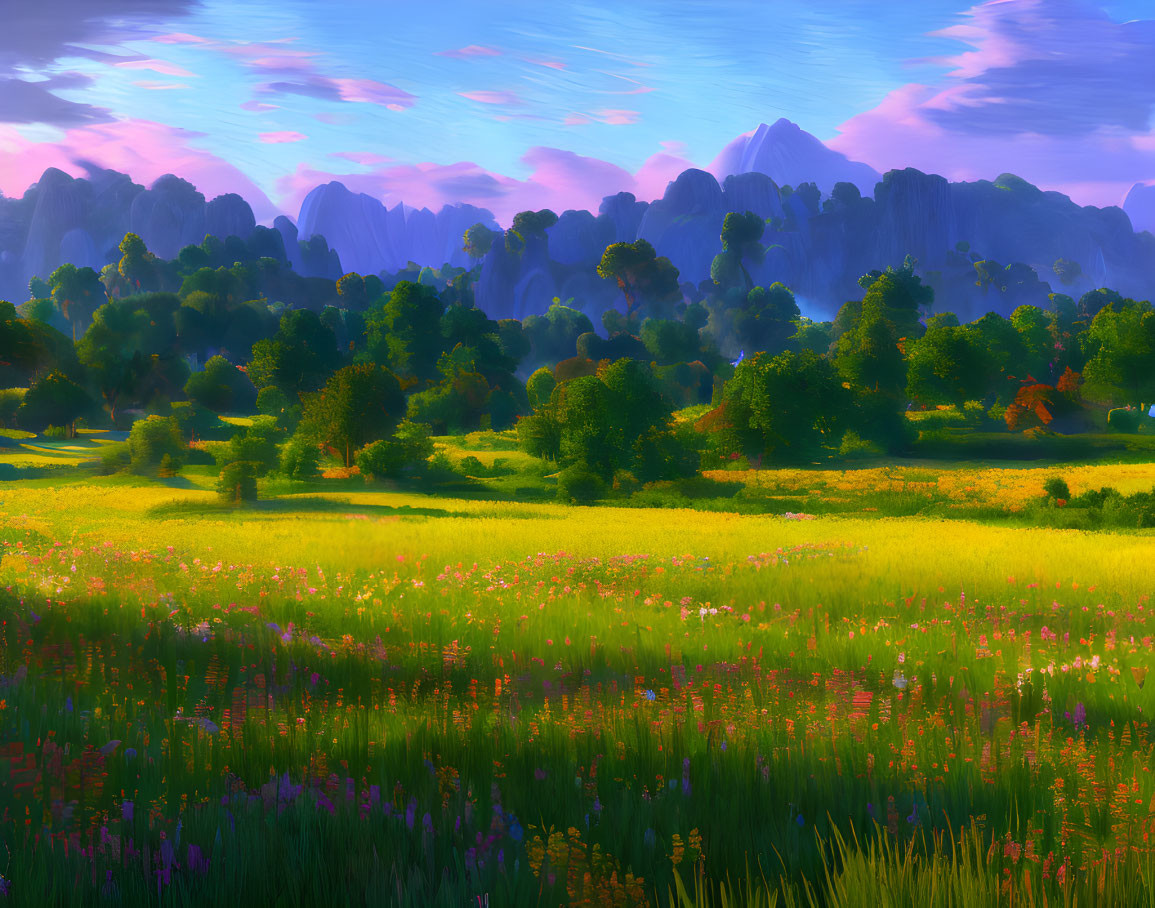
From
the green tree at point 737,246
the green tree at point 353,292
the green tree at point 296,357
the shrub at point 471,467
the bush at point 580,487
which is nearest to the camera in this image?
the bush at point 580,487

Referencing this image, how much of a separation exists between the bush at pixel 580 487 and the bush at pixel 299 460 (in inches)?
476

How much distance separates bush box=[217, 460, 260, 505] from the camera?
92.6 ft

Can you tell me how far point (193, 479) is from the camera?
3528 cm

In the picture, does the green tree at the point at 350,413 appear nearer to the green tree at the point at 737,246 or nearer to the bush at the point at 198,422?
the bush at the point at 198,422

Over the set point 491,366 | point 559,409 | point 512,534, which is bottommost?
point 512,534

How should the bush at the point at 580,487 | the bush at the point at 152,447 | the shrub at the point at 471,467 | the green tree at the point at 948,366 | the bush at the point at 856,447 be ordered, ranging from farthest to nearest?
the green tree at the point at 948,366 → the bush at the point at 856,447 → the shrub at the point at 471,467 → the bush at the point at 580,487 → the bush at the point at 152,447

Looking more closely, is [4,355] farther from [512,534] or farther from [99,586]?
[99,586]

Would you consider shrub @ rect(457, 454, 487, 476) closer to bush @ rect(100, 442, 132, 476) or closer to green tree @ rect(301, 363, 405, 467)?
green tree @ rect(301, 363, 405, 467)

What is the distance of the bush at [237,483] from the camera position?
2822 centimetres

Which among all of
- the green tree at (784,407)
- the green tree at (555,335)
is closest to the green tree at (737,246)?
the green tree at (555,335)

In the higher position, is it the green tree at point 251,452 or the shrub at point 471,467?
the green tree at point 251,452

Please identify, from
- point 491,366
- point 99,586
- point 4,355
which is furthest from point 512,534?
point 491,366

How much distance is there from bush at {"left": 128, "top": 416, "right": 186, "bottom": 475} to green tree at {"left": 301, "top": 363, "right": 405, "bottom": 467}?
22.1 ft

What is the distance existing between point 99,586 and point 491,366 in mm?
64659
